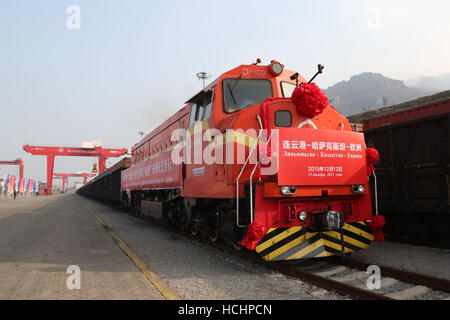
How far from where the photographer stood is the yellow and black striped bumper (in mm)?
5141

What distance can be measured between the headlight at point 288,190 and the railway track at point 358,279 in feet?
3.77

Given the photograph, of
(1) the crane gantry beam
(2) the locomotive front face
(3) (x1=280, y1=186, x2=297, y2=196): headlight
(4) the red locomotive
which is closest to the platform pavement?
(4) the red locomotive

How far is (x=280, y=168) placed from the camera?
16.9 ft

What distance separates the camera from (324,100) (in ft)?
18.5

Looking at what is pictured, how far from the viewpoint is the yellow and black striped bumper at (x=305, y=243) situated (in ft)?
16.9

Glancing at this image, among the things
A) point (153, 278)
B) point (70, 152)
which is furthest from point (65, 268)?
point (70, 152)

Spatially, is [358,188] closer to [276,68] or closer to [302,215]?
[302,215]

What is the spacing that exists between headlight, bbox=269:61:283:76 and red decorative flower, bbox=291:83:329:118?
4.10 ft

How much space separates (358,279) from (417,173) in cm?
351

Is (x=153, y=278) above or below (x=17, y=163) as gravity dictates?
below

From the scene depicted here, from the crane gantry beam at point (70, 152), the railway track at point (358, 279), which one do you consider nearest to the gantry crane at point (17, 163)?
the crane gantry beam at point (70, 152)

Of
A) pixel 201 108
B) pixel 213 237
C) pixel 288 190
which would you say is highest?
pixel 201 108

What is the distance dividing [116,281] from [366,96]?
20132 centimetres
